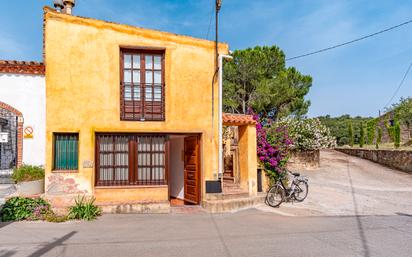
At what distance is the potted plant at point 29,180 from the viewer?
9.97m

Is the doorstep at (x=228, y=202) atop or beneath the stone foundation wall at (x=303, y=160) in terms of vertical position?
beneath

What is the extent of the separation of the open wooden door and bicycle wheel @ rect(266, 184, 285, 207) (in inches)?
103

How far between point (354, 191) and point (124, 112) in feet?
38.3

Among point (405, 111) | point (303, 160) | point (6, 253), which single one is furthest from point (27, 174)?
point (405, 111)

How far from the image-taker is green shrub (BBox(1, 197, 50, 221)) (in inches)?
363

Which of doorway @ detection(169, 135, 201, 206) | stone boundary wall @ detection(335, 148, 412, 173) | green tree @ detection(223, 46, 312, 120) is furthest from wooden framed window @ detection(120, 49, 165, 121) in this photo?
stone boundary wall @ detection(335, 148, 412, 173)

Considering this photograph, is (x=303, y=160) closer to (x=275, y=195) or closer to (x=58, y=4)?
(x=275, y=195)

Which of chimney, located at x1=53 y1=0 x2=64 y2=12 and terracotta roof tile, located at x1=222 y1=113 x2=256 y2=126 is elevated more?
chimney, located at x1=53 y1=0 x2=64 y2=12

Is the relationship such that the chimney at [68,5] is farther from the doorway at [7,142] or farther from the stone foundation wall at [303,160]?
the stone foundation wall at [303,160]

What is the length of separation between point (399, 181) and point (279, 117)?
31.2 feet

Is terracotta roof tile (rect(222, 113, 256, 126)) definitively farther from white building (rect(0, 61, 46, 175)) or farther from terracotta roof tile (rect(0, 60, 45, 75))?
terracotta roof tile (rect(0, 60, 45, 75))

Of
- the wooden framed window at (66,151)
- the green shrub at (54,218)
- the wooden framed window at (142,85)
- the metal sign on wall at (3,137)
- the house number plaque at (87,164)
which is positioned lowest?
the green shrub at (54,218)

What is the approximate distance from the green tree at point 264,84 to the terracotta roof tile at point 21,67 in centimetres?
1461

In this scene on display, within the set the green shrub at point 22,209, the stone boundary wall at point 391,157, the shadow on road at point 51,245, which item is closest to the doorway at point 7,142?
the green shrub at point 22,209
